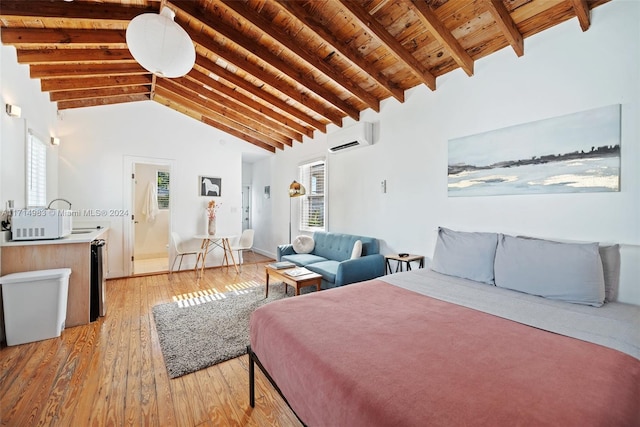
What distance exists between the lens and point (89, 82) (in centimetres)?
383

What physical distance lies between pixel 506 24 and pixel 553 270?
1963 mm

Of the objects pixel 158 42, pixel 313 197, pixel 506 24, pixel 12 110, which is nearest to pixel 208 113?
pixel 313 197

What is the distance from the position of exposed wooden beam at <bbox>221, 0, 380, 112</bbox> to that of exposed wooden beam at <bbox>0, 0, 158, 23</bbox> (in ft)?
3.78

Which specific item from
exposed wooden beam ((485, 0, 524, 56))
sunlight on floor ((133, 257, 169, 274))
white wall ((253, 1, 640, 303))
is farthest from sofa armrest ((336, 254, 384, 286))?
sunlight on floor ((133, 257, 169, 274))

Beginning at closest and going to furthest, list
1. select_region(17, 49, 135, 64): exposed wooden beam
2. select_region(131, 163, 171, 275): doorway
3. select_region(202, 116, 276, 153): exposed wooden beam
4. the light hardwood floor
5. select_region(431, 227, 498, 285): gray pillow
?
the light hardwood floor
select_region(431, 227, 498, 285): gray pillow
select_region(17, 49, 135, 64): exposed wooden beam
select_region(202, 116, 276, 153): exposed wooden beam
select_region(131, 163, 171, 275): doorway

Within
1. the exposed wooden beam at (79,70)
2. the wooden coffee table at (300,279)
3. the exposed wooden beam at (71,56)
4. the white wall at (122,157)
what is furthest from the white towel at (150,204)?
the wooden coffee table at (300,279)

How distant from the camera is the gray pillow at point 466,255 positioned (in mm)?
2219

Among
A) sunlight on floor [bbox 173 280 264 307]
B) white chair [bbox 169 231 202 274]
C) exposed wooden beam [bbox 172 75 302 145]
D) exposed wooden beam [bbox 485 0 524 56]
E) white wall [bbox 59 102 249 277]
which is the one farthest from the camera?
white chair [bbox 169 231 202 274]

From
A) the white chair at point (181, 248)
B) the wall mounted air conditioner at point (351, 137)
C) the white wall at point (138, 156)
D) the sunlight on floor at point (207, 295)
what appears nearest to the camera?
the sunlight on floor at point (207, 295)

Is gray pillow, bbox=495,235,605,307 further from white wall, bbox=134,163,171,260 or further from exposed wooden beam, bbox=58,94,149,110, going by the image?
white wall, bbox=134,163,171,260

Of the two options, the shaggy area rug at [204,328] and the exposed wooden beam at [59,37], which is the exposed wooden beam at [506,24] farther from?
the exposed wooden beam at [59,37]

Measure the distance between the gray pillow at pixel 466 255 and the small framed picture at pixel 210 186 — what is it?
4.61 metres

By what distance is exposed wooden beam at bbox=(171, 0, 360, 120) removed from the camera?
2.65m

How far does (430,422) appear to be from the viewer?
77 centimetres
